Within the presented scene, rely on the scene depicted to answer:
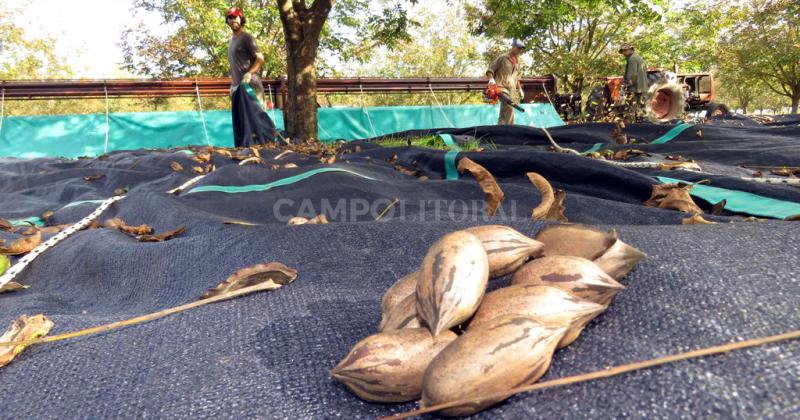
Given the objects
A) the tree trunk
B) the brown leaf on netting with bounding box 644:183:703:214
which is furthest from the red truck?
the brown leaf on netting with bounding box 644:183:703:214

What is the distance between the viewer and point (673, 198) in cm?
170

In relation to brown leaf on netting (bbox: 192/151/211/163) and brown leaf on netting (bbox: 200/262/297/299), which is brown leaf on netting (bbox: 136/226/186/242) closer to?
brown leaf on netting (bbox: 200/262/297/299)

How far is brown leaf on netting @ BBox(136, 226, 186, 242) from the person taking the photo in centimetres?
155

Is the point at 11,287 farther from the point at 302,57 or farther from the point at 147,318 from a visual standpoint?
the point at 302,57

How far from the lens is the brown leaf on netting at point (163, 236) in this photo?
155 cm

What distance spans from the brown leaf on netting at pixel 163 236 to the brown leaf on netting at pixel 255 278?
74cm

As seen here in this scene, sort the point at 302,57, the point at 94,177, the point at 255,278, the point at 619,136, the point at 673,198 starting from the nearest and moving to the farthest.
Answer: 1. the point at 255,278
2. the point at 673,198
3. the point at 94,177
4. the point at 619,136
5. the point at 302,57

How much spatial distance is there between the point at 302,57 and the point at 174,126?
357 centimetres

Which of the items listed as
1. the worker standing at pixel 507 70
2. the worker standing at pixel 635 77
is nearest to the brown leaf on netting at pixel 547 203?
the worker standing at pixel 507 70

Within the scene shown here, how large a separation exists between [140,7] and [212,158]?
15.2 metres

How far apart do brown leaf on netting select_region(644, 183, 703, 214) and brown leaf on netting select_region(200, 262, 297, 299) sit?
4.53 ft

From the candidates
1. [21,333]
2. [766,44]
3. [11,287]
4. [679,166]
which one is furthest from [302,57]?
[766,44]

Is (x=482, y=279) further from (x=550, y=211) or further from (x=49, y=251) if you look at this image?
(x=49, y=251)

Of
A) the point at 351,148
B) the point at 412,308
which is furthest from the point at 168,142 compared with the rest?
the point at 412,308
